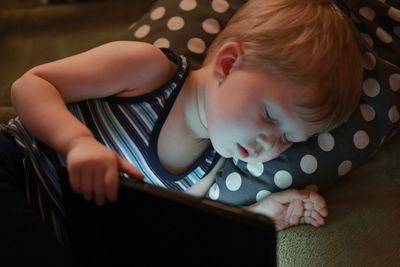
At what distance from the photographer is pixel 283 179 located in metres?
0.87

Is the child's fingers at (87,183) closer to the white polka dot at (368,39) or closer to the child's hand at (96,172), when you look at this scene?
the child's hand at (96,172)

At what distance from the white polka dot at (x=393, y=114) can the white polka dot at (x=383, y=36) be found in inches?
5.3

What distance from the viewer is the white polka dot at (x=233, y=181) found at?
90 centimetres

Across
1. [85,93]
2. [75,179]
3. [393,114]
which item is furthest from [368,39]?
[75,179]

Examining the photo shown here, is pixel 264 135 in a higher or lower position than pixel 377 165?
higher

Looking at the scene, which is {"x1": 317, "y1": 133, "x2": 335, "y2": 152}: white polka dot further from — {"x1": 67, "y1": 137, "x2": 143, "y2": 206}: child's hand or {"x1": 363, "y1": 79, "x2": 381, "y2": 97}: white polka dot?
{"x1": 67, "y1": 137, "x2": 143, "y2": 206}: child's hand

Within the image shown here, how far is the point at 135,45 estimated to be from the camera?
2.68 ft

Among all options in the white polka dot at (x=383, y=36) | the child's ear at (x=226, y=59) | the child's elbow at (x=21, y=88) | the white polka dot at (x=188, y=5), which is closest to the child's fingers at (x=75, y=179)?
the child's elbow at (x=21, y=88)

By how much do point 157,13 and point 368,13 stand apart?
0.38m

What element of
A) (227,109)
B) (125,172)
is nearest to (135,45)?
(227,109)

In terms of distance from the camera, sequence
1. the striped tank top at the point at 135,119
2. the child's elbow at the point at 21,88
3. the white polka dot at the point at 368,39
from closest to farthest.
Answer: the child's elbow at the point at 21,88 < the striped tank top at the point at 135,119 < the white polka dot at the point at 368,39

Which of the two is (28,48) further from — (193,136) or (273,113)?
(273,113)

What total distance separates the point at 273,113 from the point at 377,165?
10.8 inches

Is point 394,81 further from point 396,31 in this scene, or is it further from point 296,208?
point 296,208
